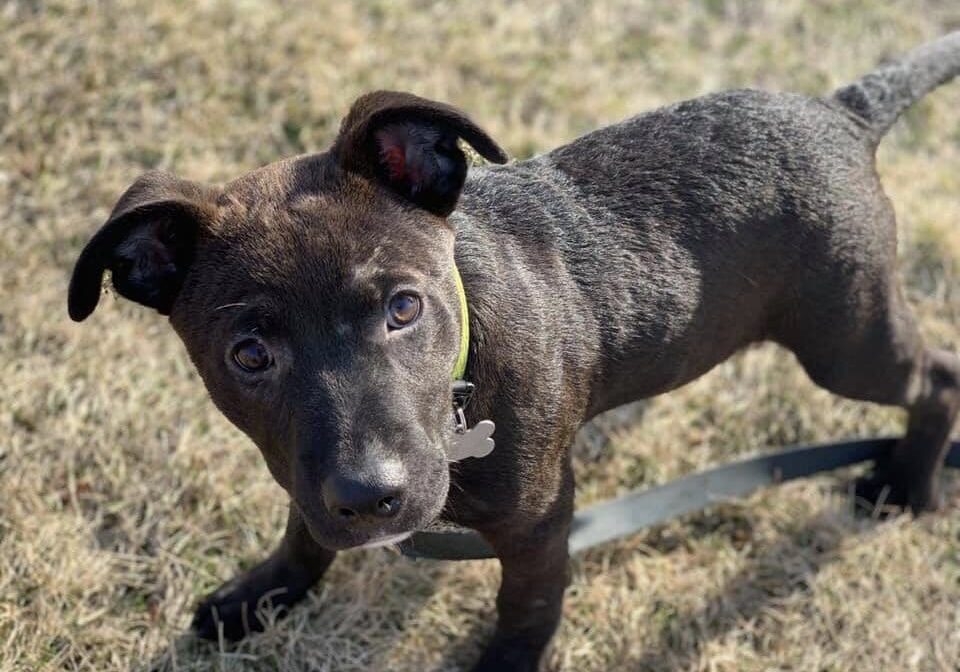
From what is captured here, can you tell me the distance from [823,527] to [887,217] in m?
1.49

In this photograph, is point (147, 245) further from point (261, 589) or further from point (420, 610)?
point (420, 610)

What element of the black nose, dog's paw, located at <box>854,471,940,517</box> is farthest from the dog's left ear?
dog's paw, located at <box>854,471,940,517</box>

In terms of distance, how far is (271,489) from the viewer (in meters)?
4.49

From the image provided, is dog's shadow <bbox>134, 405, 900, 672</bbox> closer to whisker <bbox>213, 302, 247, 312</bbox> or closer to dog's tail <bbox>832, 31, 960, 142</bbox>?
whisker <bbox>213, 302, 247, 312</bbox>

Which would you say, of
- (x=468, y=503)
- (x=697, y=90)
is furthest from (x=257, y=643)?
(x=697, y=90)

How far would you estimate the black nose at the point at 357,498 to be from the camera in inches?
101

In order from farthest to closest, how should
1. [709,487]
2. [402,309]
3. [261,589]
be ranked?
[709,487] → [261,589] → [402,309]

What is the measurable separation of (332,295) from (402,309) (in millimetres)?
218

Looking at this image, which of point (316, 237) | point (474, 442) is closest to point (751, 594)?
point (474, 442)

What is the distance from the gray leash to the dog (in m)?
0.35

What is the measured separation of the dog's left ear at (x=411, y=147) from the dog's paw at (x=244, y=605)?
70.8 inches

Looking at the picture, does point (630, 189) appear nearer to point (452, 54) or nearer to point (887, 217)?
point (887, 217)

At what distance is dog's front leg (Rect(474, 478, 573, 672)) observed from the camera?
3436 mm

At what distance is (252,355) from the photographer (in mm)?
2842
